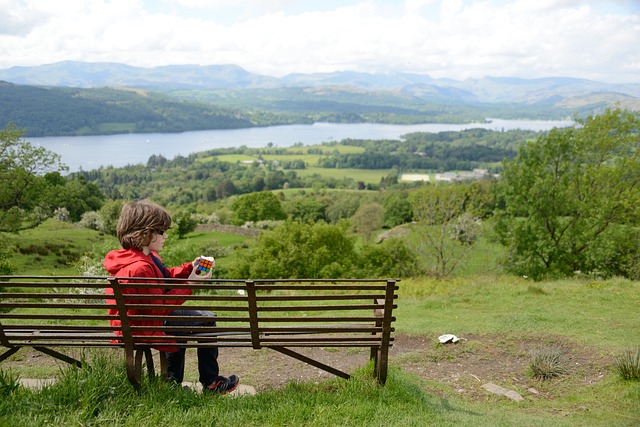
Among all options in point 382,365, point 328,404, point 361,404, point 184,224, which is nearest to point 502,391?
point 382,365

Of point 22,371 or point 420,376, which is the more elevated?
point 22,371

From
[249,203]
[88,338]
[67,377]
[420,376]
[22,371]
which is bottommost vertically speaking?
[249,203]

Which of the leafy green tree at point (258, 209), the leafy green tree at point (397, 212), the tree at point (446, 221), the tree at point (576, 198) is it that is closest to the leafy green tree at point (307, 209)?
the leafy green tree at point (258, 209)

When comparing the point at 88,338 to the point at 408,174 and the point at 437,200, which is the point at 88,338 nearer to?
the point at 437,200

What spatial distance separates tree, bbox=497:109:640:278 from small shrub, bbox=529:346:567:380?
58.4ft

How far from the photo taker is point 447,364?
765cm

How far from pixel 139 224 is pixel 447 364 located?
555cm

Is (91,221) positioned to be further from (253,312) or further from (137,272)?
(253,312)

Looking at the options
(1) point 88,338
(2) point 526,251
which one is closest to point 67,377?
(1) point 88,338

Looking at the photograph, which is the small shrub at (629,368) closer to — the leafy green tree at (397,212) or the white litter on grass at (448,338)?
the white litter on grass at (448,338)

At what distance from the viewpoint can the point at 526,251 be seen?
24578mm

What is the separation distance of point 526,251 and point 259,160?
→ 451 feet

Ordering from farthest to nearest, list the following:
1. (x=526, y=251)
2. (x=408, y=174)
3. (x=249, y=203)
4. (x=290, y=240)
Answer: (x=408, y=174) < (x=249, y=203) < (x=290, y=240) < (x=526, y=251)

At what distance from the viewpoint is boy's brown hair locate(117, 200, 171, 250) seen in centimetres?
447
